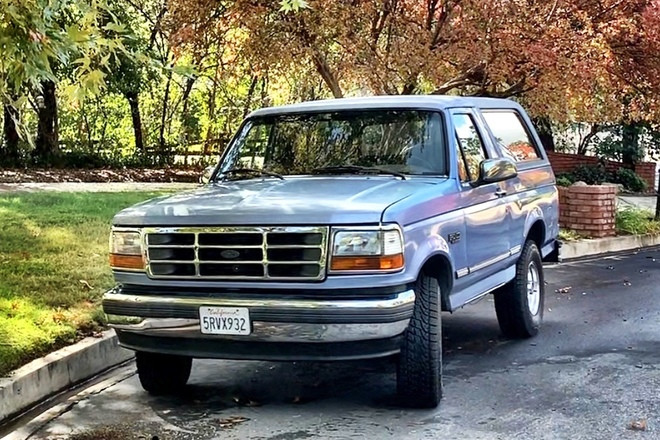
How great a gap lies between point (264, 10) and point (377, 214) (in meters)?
8.58

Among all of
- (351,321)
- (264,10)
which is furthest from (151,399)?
(264,10)

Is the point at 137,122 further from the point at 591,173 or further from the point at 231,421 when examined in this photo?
the point at 231,421

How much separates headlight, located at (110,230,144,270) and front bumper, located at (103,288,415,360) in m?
0.21

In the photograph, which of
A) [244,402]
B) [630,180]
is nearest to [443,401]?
[244,402]

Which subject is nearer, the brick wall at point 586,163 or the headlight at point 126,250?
the headlight at point 126,250

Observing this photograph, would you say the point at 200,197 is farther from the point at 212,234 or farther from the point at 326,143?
the point at 326,143

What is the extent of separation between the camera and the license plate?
4.85 meters

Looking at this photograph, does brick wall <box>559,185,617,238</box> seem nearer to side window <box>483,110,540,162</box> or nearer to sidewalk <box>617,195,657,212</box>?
sidewalk <box>617,195,657,212</box>

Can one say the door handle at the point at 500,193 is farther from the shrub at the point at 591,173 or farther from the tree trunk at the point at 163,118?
the tree trunk at the point at 163,118

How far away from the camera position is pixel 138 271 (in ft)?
17.1

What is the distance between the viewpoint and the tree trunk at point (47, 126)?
73.5 feet

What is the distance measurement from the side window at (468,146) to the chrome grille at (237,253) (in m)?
1.64

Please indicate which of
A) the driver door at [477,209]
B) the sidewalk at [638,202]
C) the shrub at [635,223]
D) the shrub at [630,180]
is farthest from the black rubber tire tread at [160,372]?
the shrub at [630,180]

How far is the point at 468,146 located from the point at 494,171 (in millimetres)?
394
